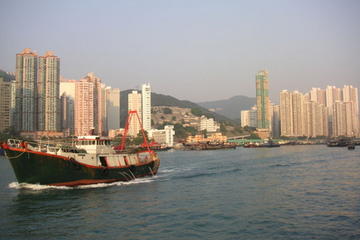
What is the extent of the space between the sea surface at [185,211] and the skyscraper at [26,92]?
84.0 meters

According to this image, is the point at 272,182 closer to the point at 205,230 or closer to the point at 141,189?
the point at 141,189

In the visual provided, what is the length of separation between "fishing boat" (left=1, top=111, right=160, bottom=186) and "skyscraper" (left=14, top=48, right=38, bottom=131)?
8573cm

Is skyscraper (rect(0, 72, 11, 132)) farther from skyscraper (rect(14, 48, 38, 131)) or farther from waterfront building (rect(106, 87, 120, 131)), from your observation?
waterfront building (rect(106, 87, 120, 131))

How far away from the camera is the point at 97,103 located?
464 feet

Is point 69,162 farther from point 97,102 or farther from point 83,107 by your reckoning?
point 97,102

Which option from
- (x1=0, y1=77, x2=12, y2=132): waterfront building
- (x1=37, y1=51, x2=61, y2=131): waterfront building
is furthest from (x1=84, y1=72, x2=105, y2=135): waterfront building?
(x1=0, y1=77, x2=12, y2=132): waterfront building

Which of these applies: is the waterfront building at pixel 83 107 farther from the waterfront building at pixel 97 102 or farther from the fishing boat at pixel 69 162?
the fishing boat at pixel 69 162

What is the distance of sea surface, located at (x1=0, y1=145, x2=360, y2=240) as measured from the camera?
51.4 ft

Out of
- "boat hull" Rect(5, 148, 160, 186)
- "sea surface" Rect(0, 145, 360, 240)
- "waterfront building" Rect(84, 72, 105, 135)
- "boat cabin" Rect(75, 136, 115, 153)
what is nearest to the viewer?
"sea surface" Rect(0, 145, 360, 240)

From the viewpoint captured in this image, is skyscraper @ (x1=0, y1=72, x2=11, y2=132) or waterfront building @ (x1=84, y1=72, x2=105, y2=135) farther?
waterfront building @ (x1=84, y1=72, x2=105, y2=135)

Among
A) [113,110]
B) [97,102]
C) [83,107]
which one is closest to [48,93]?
[83,107]

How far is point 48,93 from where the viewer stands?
112m

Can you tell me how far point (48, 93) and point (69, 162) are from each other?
92.6 meters

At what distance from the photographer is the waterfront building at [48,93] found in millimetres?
110562
